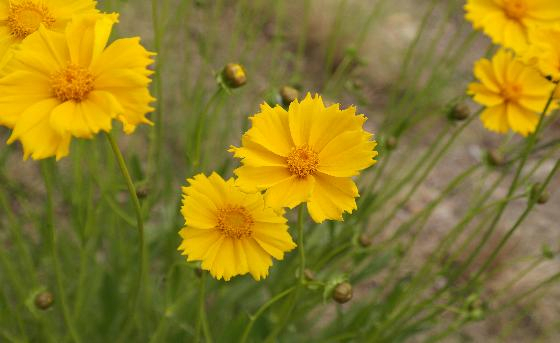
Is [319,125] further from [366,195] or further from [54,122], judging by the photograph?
[366,195]

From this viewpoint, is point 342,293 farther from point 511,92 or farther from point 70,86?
point 511,92

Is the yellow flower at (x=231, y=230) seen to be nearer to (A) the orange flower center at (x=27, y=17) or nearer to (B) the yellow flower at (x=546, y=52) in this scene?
(A) the orange flower center at (x=27, y=17)

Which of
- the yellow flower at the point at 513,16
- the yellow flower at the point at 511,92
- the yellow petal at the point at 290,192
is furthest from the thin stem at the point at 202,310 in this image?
the yellow flower at the point at 513,16

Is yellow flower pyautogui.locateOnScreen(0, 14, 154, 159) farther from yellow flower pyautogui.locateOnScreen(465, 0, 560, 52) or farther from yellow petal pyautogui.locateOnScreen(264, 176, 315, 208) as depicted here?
yellow flower pyautogui.locateOnScreen(465, 0, 560, 52)

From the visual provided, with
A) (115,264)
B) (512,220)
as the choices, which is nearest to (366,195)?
(115,264)

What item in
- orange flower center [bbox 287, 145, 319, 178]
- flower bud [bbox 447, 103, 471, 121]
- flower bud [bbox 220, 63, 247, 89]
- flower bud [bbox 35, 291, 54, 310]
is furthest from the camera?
flower bud [bbox 447, 103, 471, 121]

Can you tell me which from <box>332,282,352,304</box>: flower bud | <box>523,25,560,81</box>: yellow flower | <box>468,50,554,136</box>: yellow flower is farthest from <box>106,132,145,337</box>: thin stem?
<box>468,50,554,136</box>: yellow flower
